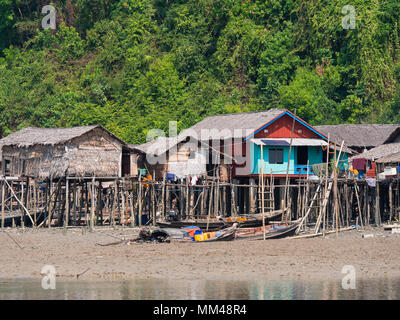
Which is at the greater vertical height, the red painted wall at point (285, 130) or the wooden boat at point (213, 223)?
the red painted wall at point (285, 130)

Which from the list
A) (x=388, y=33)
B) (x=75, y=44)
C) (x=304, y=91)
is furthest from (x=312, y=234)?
(x=75, y=44)

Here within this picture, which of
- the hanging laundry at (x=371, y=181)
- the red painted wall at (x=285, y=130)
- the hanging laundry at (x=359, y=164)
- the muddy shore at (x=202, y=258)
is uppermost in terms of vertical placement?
the red painted wall at (x=285, y=130)

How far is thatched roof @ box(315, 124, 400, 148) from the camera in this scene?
4341 cm

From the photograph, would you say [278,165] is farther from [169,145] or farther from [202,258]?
[202,258]

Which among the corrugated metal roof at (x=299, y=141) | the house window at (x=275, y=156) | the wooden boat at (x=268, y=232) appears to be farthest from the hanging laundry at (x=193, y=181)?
the wooden boat at (x=268, y=232)

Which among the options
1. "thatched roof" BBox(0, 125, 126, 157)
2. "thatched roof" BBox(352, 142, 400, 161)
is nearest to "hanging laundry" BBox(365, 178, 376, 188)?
"thatched roof" BBox(352, 142, 400, 161)

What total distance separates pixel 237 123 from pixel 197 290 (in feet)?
73.9

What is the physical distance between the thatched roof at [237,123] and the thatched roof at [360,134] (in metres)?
4.55

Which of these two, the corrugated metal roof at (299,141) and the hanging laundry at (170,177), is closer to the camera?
the hanging laundry at (170,177)

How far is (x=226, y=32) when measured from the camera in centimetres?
5666

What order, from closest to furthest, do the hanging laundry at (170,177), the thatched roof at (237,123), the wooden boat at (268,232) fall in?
the wooden boat at (268,232)
the hanging laundry at (170,177)
the thatched roof at (237,123)

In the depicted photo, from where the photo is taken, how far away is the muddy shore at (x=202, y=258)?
21672mm

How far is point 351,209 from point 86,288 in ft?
66.0

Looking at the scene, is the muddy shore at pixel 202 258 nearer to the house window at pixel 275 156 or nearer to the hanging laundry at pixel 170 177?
the hanging laundry at pixel 170 177
